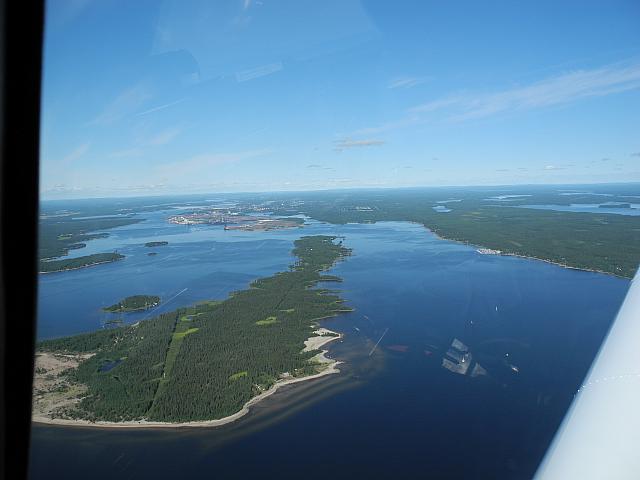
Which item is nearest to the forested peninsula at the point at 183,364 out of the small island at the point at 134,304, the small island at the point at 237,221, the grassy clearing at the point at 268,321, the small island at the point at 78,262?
the grassy clearing at the point at 268,321

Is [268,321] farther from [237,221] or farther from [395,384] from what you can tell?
[237,221]

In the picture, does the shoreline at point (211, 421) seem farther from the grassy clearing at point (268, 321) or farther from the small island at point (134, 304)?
the small island at point (134, 304)

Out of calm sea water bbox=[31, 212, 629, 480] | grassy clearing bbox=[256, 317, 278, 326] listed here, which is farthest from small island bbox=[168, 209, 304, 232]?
grassy clearing bbox=[256, 317, 278, 326]

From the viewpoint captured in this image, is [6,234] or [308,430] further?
[308,430]

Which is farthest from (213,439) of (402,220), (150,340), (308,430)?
(402,220)

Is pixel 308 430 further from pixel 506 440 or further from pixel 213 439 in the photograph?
pixel 506 440

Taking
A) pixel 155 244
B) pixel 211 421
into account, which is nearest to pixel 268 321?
pixel 211 421

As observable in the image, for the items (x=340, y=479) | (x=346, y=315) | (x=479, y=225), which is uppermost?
(x=479, y=225)
